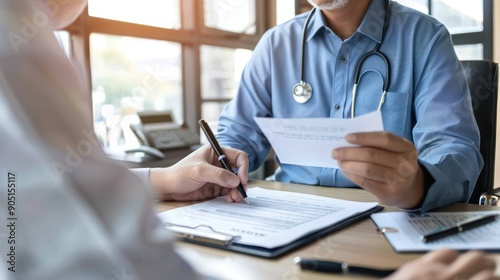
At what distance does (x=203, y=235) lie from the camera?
78 centimetres

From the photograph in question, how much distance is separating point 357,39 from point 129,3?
1814 millimetres

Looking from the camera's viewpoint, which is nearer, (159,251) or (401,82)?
(159,251)

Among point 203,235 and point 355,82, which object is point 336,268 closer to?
point 203,235

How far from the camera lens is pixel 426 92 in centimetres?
131

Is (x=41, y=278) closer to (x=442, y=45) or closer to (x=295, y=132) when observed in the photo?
(x=295, y=132)

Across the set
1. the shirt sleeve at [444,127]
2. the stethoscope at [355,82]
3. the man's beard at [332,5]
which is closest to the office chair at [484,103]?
the shirt sleeve at [444,127]

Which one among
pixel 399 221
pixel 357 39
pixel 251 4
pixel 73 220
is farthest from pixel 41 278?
pixel 251 4

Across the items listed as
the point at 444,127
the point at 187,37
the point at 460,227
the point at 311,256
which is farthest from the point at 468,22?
the point at 311,256

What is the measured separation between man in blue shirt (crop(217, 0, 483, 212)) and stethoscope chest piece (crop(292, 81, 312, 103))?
1 cm

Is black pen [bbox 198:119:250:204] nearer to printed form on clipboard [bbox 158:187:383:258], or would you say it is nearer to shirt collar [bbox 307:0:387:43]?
printed form on clipboard [bbox 158:187:383:258]

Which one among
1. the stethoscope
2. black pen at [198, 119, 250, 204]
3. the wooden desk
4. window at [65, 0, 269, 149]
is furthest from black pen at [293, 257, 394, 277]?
window at [65, 0, 269, 149]

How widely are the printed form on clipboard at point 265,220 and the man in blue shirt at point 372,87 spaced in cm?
16

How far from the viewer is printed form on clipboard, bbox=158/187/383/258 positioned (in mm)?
744

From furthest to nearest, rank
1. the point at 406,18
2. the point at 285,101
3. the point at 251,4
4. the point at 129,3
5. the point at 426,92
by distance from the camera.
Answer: the point at 251,4, the point at 129,3, the point at 285,101, the point at 406,18, the point at 426,92
